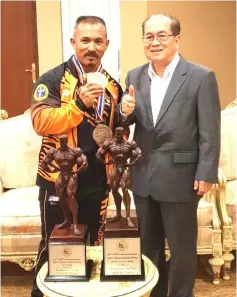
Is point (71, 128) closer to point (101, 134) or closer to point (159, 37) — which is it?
point (101, 134)

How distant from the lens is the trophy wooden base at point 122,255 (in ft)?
4.89

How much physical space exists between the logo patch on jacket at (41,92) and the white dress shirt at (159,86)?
42cm

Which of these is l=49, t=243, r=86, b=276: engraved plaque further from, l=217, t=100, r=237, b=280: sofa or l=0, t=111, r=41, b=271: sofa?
l=217, t=100, r=237, b=280: sofa

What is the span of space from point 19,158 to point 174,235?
4.04 feet

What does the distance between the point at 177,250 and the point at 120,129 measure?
0.62m

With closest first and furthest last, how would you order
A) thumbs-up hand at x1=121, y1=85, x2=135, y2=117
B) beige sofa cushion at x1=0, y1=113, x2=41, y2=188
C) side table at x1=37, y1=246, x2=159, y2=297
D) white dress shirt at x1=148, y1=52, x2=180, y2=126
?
side table at x1=37, y1=246, x2=159, y2=297 < thumbs-up hand at x1=121, y1=85, x2=135, y2=117 < white dress shirt at x1=148, y1=52, x2=180, y2=126 < beige sofa cushion at x1=0, y1=113, x2=41, y2=188

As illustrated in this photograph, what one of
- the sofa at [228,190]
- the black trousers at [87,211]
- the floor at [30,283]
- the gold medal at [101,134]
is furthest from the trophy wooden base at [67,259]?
the sofa at [228,190]

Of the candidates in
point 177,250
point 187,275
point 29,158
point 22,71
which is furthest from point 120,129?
Result: point 22,71

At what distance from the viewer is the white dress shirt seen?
5.71ft

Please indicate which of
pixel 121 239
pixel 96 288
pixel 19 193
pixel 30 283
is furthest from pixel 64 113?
pixel 30 283

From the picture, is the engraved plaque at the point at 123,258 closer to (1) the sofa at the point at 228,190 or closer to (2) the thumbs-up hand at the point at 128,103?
(2) the thumbs-up hand at the point at 128,103

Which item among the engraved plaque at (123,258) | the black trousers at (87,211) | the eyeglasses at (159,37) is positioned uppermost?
the eyeglasses at (159,37)

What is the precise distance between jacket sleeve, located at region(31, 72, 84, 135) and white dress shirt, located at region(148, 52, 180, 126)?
0.97 ft

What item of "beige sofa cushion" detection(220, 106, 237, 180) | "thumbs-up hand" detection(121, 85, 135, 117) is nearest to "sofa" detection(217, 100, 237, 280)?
"beige sofa cushion" detection(220, 106, 237, 180)
